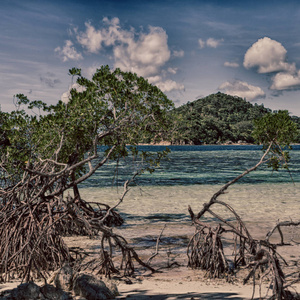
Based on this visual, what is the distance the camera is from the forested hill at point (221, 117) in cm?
13412

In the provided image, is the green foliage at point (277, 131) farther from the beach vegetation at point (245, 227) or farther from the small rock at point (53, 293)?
the small rock at point (53, 293)

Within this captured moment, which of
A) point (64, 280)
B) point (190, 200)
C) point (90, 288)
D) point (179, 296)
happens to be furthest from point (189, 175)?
point (90, 288)

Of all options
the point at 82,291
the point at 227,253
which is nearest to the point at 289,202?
the point at 227,253

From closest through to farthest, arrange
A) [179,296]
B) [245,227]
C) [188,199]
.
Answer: [179,296]
[245,227]
[188,199]

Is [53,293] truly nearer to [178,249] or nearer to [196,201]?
[178,249]

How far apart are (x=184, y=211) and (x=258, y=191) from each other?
309 inches

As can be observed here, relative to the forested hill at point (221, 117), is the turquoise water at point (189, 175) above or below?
below

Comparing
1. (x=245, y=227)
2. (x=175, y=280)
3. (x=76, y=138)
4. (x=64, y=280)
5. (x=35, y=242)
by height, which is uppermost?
(x=76, y=138)

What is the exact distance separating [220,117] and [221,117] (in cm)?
81

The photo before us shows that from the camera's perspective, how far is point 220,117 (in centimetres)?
16662

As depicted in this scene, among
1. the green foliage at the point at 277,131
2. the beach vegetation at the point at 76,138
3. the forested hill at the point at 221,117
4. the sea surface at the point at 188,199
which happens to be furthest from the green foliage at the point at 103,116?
the forested hill at the point at 221,117

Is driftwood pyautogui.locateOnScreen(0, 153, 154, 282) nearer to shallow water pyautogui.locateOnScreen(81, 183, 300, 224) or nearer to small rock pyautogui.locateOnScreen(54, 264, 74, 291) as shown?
small rock pyautogui.locateOnScreen(54, 264, 74, 291)

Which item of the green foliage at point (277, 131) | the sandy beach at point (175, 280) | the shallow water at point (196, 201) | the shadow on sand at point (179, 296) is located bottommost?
the sandy beach at point (175, 280)

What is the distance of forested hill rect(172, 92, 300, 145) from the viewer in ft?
440
